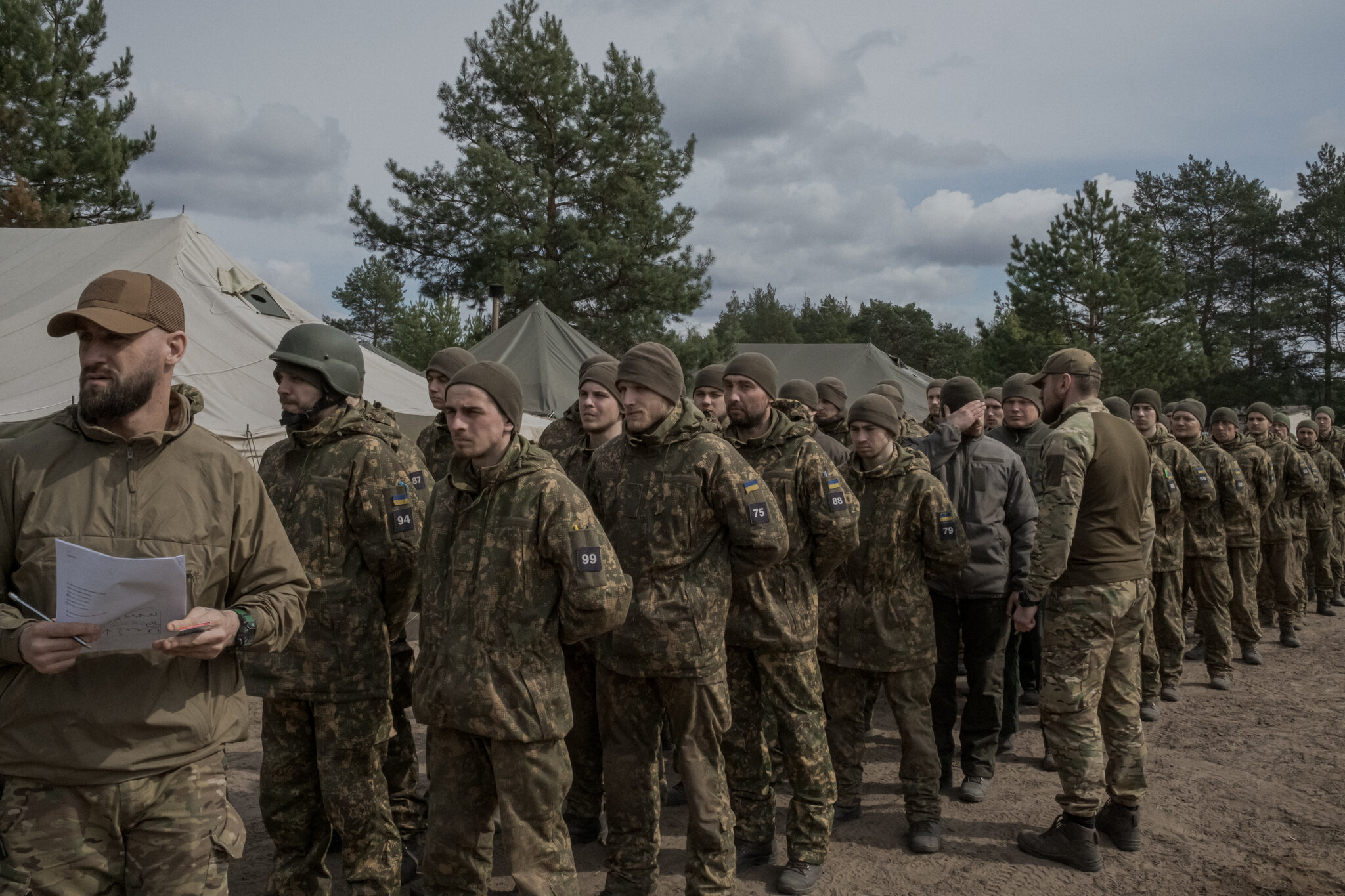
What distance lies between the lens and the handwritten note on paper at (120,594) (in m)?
2.32

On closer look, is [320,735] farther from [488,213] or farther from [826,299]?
[826,299]

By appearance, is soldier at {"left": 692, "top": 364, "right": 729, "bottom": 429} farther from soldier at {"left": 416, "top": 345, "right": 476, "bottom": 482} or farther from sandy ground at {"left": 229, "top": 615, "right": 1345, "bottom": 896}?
sandy ground at {"left": 229, "top": 615, "right": 1345, "bottom": 896}

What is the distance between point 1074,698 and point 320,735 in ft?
11.3

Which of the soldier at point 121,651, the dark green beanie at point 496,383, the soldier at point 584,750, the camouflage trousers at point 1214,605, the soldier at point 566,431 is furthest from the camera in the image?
the camouflage trousers at point 1214,605

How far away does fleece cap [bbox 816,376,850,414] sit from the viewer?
307 inches

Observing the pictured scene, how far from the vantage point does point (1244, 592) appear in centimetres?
928

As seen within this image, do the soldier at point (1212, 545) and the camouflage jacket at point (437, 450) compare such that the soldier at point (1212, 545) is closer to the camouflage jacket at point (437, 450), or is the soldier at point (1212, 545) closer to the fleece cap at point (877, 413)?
the fleece cap at point (877, 413)

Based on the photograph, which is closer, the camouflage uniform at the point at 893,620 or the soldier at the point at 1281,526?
the camouflage uniform at the point at 893,620

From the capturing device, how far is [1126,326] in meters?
30.5

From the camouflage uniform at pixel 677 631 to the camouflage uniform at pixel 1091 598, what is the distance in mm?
1450

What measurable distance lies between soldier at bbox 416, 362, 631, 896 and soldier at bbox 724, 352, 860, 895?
1.25m

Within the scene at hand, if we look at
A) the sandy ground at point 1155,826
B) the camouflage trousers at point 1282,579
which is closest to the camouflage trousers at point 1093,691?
the sandy ground at point 1155,826

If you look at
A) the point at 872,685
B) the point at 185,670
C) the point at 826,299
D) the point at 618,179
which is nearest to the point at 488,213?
the point at 618,179

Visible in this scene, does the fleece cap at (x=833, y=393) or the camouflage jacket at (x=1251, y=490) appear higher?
the fleece cap at (x=833, y=393)
